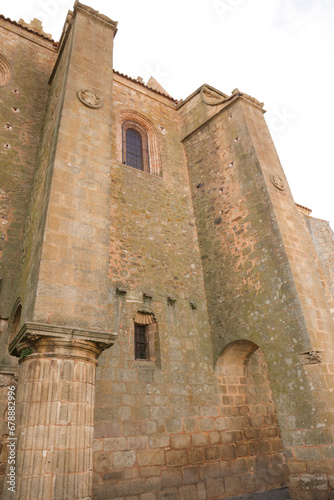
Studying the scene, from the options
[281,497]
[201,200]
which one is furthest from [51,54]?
[281,497]

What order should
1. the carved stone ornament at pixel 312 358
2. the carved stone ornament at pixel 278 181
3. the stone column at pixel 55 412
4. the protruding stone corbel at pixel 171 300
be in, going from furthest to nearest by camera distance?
the carved stone ornament at pixel 278 181 < the protruding stone corbel at pixel 171 300 < the carved stone ornament at pixel 312 358 < the stone column at pixel 55 412

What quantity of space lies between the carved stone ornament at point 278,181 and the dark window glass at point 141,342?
4.80 meters

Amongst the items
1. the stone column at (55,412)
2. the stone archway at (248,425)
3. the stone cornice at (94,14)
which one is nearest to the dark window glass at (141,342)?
the stone archway at (248,425)

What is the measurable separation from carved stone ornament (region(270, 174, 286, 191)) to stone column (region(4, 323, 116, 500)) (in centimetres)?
610

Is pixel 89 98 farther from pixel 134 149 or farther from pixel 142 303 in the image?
pixel 142 303

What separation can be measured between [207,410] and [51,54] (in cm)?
1110

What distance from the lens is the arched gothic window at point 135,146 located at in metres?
10.2

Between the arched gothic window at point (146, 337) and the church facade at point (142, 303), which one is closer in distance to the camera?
the church facade at point (142, 303)

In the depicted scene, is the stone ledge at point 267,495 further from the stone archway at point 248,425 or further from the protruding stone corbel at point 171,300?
the protruding stone corbel at point 171,300

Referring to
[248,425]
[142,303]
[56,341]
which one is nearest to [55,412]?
[56,341]

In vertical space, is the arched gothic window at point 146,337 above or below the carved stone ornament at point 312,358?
above

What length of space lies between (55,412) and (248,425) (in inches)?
206

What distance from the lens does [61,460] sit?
363cm

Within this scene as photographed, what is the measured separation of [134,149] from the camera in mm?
10516
